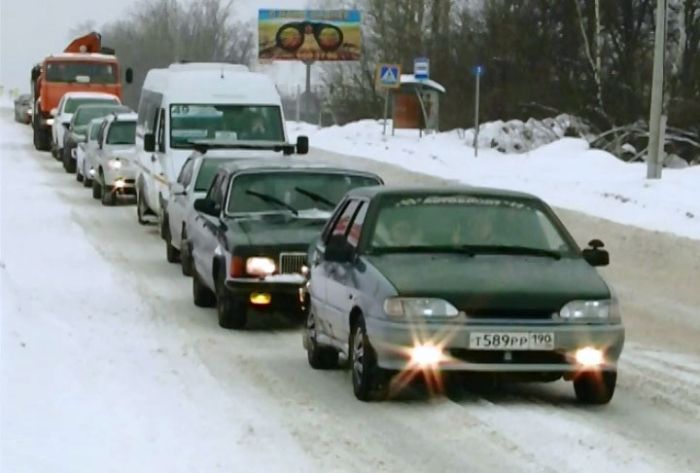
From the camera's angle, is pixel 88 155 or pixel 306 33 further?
pixel 306 33

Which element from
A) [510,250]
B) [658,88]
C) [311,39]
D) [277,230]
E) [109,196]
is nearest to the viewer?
[510,250]

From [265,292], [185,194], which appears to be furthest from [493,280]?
[185,194]

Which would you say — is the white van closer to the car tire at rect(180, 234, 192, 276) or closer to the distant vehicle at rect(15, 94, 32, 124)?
the car tire at rect(180, 234, 192, 276)

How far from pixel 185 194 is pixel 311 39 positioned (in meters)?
53.9

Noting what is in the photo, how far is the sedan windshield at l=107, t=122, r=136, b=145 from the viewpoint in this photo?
102ft

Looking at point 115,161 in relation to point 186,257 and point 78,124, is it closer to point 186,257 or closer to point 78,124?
point 78,124

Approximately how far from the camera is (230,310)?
14.4 metres

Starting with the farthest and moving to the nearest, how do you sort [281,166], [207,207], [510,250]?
[281,166] → [207,207] → [510,250]

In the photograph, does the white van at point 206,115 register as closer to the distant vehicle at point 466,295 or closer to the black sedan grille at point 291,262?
the black sedan grille at point 291,262

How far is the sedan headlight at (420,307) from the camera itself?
10062mm

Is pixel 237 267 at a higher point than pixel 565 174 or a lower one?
higher

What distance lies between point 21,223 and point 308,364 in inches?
560

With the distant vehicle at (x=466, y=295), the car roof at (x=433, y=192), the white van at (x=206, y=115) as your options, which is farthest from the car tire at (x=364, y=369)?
the white van at (x=206, y=115)

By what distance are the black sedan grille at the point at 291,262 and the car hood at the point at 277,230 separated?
0.21 feet
